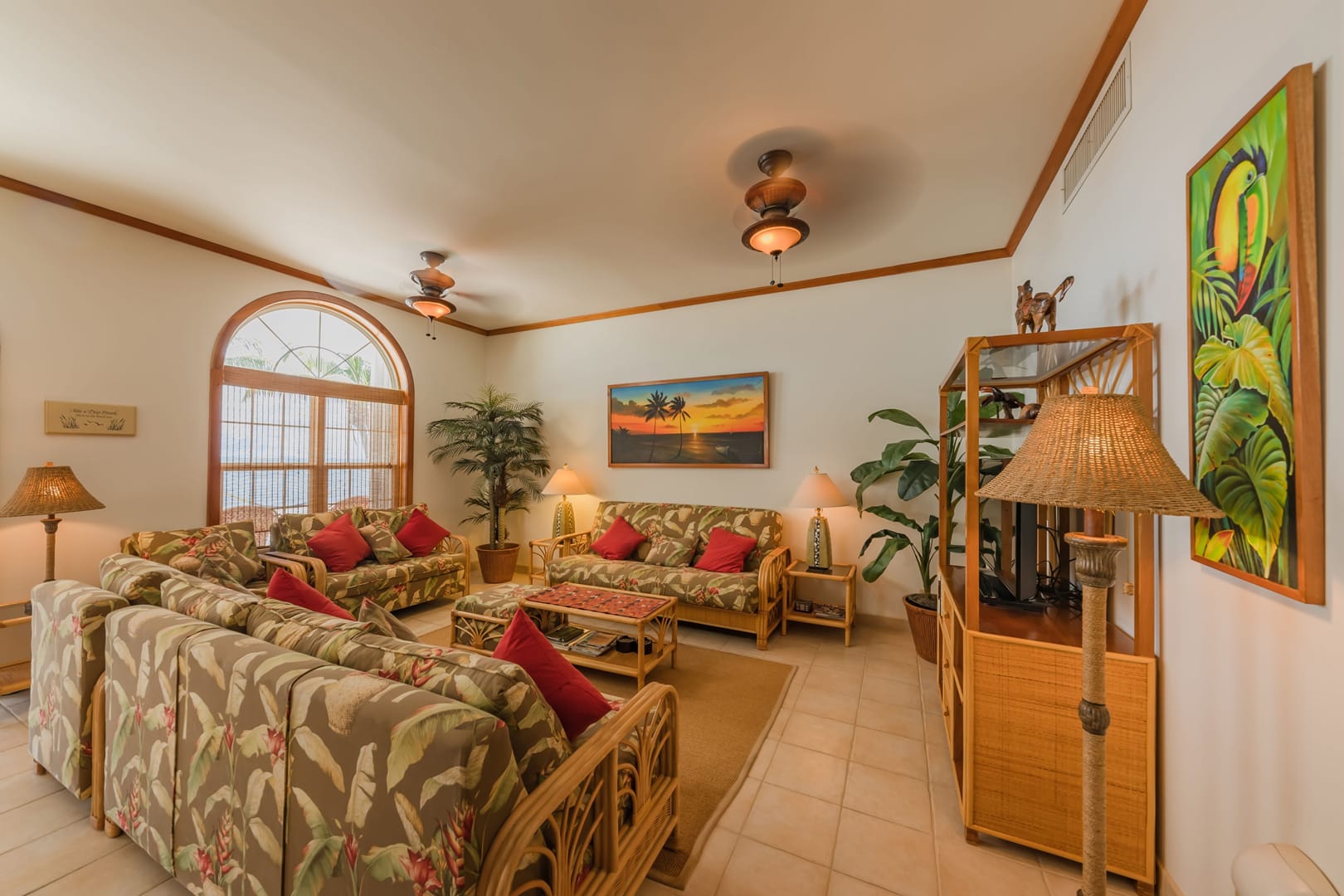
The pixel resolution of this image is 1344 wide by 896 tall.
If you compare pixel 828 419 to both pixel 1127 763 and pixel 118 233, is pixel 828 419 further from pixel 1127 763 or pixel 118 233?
pixel 118 233

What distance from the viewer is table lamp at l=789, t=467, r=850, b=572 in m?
3.75

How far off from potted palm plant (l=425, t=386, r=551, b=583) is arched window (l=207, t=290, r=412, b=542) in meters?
0.51

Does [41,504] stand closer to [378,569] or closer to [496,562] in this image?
[378,569]

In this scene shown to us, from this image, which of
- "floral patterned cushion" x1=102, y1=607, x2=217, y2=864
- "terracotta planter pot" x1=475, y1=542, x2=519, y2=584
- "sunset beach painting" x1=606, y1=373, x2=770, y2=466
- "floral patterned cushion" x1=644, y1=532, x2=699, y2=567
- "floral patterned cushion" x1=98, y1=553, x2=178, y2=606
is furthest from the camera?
"terracotta planter pot" x1=475, y1=542, x2=519, y2=584

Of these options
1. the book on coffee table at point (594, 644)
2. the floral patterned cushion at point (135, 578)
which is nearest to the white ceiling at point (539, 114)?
the floral patterned cushion at point (135, 578)

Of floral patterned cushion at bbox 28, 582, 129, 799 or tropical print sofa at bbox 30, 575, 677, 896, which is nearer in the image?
tropical print sofa at bbox 30, 575, 677, 896

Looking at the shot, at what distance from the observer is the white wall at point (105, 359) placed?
2.89 m

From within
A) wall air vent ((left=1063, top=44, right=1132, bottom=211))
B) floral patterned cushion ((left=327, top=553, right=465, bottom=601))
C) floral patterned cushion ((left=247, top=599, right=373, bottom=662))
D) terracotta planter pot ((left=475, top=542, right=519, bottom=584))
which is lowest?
terracotta planter pot ((left=475, top=542, right=519, bottom=584))

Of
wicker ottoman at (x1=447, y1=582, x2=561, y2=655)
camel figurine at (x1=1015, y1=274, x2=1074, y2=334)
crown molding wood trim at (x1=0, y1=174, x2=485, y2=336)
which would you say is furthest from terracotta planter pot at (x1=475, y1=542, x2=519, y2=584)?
camel figurine at (x1=1015, y1=274, x2=1074, y2=334)

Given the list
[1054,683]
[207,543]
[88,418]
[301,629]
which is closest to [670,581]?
[1054,683]

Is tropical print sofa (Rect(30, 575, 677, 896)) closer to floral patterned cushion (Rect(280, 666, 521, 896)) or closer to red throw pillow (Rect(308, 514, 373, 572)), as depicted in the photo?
floral patterned cushion (Rect(280, 666, 521, 896))

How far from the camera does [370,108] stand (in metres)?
2.19

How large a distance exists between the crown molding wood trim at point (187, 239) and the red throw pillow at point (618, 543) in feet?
9.96

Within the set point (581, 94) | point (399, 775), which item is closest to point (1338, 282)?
point (399, 775)
